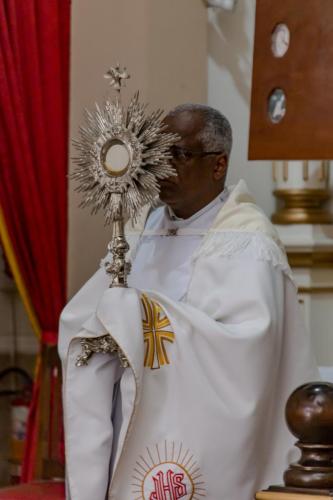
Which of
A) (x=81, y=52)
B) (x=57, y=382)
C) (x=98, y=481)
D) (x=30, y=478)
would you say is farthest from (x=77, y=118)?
(x=98, y=481)

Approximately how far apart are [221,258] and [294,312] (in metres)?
0.30

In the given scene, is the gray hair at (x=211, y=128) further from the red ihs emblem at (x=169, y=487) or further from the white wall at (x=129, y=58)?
the white wall at (x=129, y=58)

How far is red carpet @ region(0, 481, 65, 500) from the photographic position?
3.88 m

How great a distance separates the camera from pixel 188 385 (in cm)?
372

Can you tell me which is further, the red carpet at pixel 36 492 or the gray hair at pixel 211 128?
the gray hair at pixel 211 128

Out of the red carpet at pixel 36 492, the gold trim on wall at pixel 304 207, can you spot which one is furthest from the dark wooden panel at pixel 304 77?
the gold trim on wall at pixel 304 207

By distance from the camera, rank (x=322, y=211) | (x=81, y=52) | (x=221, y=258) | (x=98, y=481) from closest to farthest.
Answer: (x=98, y=481)
(x=221, y=258)
(x=81, y=52)
(x=322, y=211)

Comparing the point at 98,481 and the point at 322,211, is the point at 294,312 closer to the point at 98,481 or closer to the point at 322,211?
the point at 98,481

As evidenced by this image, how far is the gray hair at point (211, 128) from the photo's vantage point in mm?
4000

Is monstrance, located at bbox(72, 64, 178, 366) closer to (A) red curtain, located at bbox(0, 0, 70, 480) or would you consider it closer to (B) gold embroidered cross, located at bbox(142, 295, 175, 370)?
(B) gold embroidered cross, located at bbox(142, 295, 175, 370)

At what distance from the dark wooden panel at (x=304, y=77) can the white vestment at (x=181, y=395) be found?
1264mm

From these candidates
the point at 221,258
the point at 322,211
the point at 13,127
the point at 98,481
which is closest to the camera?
the point at 98,481

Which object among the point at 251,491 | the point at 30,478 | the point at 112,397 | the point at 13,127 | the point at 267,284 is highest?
the point at 13,127

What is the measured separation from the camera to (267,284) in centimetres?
384
